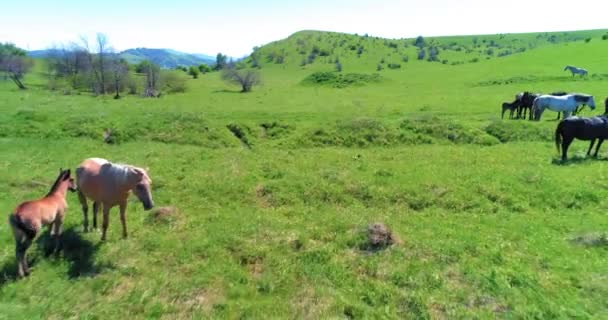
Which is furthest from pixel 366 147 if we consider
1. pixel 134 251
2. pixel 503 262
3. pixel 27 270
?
pixel 27 270

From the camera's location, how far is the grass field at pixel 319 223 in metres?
8.25

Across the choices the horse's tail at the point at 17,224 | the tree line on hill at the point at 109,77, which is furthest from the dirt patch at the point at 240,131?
the tree line on hill at the point at 109,77

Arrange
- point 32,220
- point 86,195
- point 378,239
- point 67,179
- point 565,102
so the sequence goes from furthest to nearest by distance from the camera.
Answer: point 565,102 → point 86,195 → point 67,179 → point 378,239 → point 32,220

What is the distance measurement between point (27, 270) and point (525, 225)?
1305 cm

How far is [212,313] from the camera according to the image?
7922mm

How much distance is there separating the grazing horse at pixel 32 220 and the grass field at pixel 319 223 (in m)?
0.57

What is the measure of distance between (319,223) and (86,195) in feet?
22.0

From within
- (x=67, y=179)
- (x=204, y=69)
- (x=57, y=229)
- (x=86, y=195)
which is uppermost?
(x=204, y=69)

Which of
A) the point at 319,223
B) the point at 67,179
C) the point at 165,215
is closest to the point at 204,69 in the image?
the point at 165,215

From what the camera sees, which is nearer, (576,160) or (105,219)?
(105,219)

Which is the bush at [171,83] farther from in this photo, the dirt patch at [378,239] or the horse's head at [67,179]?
the dirt patch at [378,239]

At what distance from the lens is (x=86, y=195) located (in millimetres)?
11164

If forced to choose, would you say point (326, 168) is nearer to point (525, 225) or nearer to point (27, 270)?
point (525, 225)

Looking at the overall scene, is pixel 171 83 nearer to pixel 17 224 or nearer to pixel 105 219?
pixel 105 219
